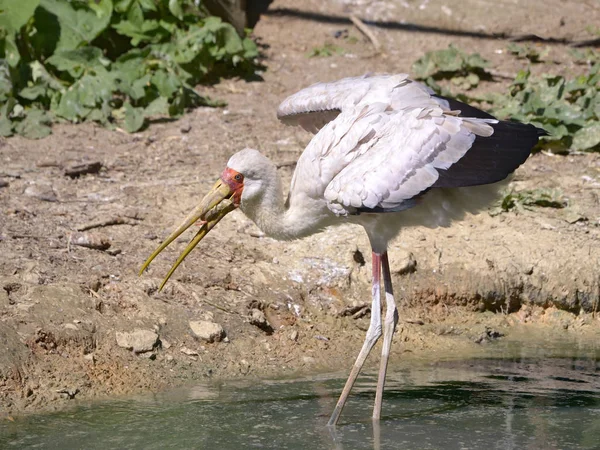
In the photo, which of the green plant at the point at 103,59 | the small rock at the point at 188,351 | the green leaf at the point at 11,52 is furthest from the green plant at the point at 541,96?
the small rock at the point at 188,351

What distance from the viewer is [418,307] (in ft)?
21.5

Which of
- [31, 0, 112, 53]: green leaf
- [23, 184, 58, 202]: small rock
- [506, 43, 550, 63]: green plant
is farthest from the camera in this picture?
[506, 43, 550, 63]: green plant

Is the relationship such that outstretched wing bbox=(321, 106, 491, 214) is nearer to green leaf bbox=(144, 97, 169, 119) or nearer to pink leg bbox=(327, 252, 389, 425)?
pink leg bbox=(327, 252, 389, 425)

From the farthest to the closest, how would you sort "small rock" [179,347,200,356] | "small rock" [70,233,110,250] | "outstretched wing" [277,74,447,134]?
1. "small rock" [70,233,110,250]
2. "small rock" [179,347,200,356]
3. "outstretched wing" [277,74,447,134]

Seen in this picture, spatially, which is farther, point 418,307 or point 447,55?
point 447,55

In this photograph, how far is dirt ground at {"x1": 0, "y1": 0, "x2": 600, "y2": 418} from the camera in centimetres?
543

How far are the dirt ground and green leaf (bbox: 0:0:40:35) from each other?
93 cm

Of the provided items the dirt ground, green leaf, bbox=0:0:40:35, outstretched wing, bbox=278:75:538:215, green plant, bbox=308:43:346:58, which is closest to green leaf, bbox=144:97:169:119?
the dirt ground

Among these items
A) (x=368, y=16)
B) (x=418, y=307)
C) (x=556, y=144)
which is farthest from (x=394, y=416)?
(x=368, y=16)

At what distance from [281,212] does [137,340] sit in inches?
42.4

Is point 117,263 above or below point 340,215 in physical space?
below

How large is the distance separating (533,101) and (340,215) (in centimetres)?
413

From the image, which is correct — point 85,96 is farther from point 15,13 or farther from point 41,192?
point 41,192

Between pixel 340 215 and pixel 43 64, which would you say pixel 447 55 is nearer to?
pixel 43 64
